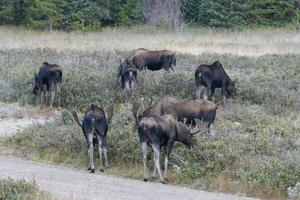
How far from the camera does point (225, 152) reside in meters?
15.7

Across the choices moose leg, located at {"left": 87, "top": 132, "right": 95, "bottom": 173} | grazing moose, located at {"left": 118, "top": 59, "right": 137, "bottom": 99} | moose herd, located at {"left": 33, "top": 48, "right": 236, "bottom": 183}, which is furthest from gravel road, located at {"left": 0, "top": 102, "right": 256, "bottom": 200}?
grazing moose, located at {"left": 118, "top": 59, "right": 137, "bottom": 99}

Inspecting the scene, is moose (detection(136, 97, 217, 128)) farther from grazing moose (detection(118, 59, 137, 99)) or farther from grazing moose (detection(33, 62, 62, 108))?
grazing moose (detection(33, 62, 62, 108))

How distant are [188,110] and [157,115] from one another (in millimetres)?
884

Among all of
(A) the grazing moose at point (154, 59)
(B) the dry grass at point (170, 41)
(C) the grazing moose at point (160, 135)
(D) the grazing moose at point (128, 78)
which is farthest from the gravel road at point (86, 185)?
(B) the dry grass at point (170, 41)

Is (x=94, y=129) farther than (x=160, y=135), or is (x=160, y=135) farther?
(x=94, y=129)

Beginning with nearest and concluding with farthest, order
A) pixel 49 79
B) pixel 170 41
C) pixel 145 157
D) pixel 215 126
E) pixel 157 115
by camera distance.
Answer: pixel 145 157 < pixel 157 115 < pixel 215 126 < pixel 49 79 < pixel 170 41

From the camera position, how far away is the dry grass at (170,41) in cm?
3312

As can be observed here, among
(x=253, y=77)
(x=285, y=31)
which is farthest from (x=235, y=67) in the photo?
(x=285, y=31)

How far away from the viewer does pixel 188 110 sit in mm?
17094

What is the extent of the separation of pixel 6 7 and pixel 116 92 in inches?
1179

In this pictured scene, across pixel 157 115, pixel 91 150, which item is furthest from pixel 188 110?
pixel 91 150

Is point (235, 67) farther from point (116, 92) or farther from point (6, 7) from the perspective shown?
point (6, 7)

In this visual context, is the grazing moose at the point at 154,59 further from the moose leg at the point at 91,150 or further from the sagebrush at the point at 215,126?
the moose leg at the point at 91,150

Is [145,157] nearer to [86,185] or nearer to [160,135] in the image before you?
[160,135]
